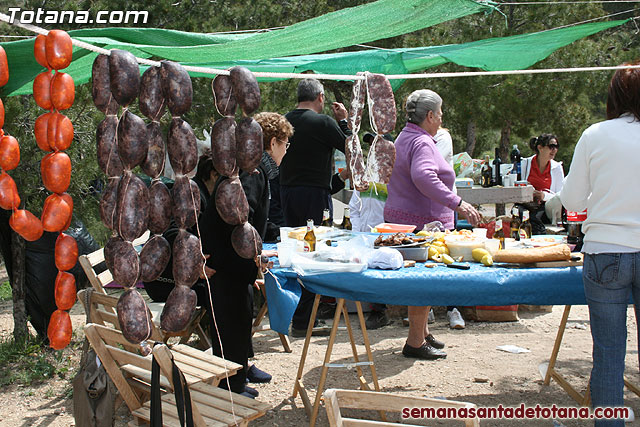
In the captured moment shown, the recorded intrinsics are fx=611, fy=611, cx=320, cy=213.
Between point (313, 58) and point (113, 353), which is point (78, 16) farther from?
point (113, 353)

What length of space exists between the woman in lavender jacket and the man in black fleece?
748 mm

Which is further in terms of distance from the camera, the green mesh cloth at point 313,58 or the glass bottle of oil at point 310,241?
the green mesh cloth at point 313,58

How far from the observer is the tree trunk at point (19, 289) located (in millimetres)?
4621

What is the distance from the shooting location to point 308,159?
4773 mm

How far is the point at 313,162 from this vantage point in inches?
188

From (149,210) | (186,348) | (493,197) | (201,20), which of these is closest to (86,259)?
(186,348)

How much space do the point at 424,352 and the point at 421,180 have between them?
127 cm

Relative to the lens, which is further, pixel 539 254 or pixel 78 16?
pixel 78 16

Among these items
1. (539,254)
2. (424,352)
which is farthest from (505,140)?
(539,254)

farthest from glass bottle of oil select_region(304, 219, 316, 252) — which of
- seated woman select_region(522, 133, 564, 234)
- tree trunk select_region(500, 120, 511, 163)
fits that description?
tree trunk select_region(500, 120, 511, 163)

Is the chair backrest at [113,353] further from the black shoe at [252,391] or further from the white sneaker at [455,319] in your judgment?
the white sneaker at [455,319]

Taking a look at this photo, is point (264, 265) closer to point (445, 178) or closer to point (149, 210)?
point (149, 210)

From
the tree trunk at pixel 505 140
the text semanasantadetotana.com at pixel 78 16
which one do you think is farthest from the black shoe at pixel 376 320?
the tree trunk at pixel 505 140

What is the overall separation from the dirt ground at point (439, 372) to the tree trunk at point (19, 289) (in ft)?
1.30
